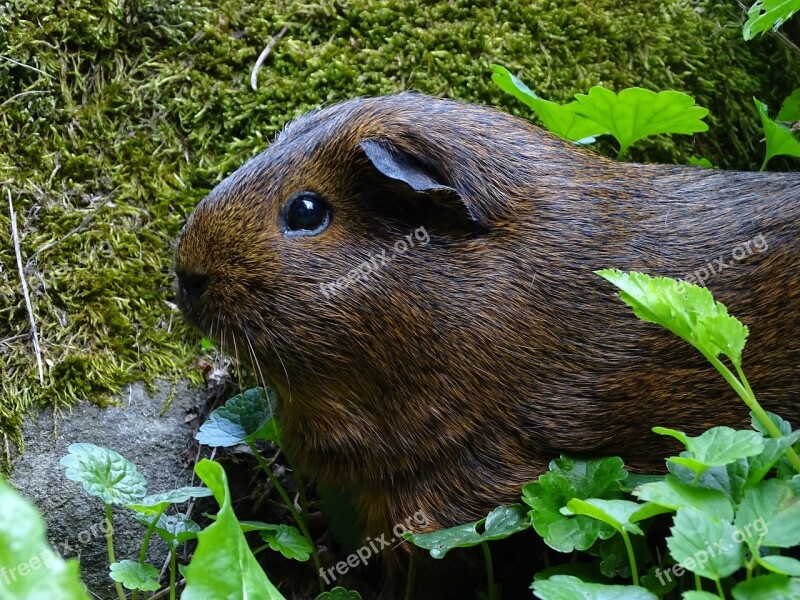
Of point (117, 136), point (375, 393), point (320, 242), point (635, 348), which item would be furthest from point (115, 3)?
point (635, 348)

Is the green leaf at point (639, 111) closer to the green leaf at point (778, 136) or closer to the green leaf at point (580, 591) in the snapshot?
the green leaf at point (778, 136)

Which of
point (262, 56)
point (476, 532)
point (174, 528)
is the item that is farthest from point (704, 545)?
point (262, 56)

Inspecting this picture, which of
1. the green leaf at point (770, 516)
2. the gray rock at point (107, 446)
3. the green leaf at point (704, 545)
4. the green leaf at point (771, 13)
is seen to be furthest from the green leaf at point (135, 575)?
the green leaf at point (771, 13)

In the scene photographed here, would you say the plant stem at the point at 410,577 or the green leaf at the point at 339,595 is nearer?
the green leaf at the point at 339,595

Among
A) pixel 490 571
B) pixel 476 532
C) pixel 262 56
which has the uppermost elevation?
pixel 262 56

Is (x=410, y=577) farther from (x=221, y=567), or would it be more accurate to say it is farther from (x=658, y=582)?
(x=221, y=567)

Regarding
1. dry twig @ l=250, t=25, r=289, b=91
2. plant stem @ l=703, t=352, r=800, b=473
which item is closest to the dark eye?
dry twig @ l=250, t=25, r=289, b=91
